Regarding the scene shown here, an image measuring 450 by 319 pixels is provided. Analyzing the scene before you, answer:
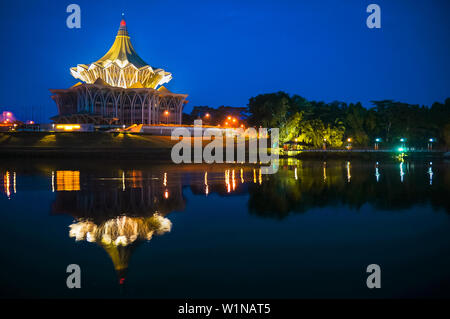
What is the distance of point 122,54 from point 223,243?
57.7 metres

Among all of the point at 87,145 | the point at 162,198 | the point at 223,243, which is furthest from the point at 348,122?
the point at 223,243

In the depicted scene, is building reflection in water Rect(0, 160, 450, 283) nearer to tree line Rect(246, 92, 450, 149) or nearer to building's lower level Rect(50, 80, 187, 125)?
tree line Rect(246, 92, 450, 149)

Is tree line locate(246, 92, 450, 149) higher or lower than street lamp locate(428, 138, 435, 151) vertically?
higher

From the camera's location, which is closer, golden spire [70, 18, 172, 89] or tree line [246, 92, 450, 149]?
tree line [246, 92, 450, 149]

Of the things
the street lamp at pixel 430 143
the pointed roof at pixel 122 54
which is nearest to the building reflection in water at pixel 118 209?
the pointed roof at pixel 122 54

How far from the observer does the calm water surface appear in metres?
6.25

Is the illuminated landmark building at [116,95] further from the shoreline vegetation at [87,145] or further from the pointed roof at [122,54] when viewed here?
the shoreline vegetation at [87,145]

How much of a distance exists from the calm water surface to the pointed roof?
47.5 m

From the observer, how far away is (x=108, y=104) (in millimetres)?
58656

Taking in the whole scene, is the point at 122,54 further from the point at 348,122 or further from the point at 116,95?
the point at 348,122

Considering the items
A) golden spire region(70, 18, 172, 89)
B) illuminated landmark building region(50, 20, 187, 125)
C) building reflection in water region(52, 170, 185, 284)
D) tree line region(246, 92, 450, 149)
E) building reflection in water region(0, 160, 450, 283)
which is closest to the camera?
building reflection in water region(52, 170, 185, 284)

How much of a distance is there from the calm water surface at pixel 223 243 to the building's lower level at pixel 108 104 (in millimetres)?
43511

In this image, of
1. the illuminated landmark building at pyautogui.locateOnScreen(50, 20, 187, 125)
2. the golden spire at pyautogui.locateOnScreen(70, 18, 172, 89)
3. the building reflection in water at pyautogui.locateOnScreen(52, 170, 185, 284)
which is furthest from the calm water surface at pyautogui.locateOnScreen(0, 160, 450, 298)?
the golden spire at pyautogui.locateOnScreen(70, 18, 172, 89)
